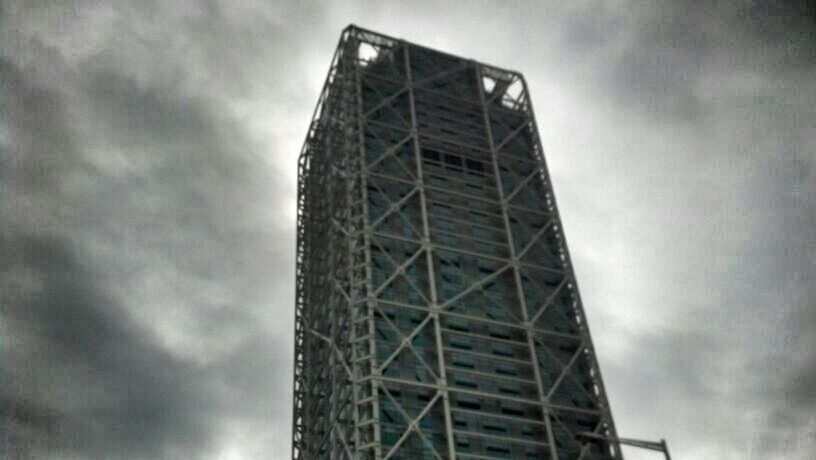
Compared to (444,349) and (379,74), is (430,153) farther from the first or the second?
(444,349)

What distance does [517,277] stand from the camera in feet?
284

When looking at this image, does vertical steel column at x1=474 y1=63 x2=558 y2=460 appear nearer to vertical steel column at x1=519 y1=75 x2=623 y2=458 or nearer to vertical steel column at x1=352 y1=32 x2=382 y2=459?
vertical steel column at x1=519 y1=75 x2=623 y2=458

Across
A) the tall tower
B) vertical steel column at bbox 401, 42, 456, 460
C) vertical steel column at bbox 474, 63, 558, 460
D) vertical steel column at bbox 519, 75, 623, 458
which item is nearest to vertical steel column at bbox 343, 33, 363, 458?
the tall tower

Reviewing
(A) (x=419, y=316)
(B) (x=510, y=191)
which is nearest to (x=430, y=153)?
(B) (x=510, y=191)

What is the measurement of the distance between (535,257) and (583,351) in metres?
12.5

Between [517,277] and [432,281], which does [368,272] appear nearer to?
[432,281]

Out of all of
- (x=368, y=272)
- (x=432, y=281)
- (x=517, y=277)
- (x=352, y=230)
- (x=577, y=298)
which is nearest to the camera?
(x=368, y=272)

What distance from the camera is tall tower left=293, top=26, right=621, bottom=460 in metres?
73.6

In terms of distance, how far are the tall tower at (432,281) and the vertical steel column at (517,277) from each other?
221 mm

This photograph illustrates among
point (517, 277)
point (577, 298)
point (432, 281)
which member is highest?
point (517, 277)

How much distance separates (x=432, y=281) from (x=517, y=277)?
10840 mm

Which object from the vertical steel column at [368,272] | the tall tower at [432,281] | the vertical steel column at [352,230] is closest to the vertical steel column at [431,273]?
the tall tower at [432,281]

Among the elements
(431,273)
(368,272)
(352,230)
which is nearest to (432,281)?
(431,273)

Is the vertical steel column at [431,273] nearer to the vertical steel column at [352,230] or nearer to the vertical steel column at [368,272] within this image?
the vertical steel column at [368,272]
